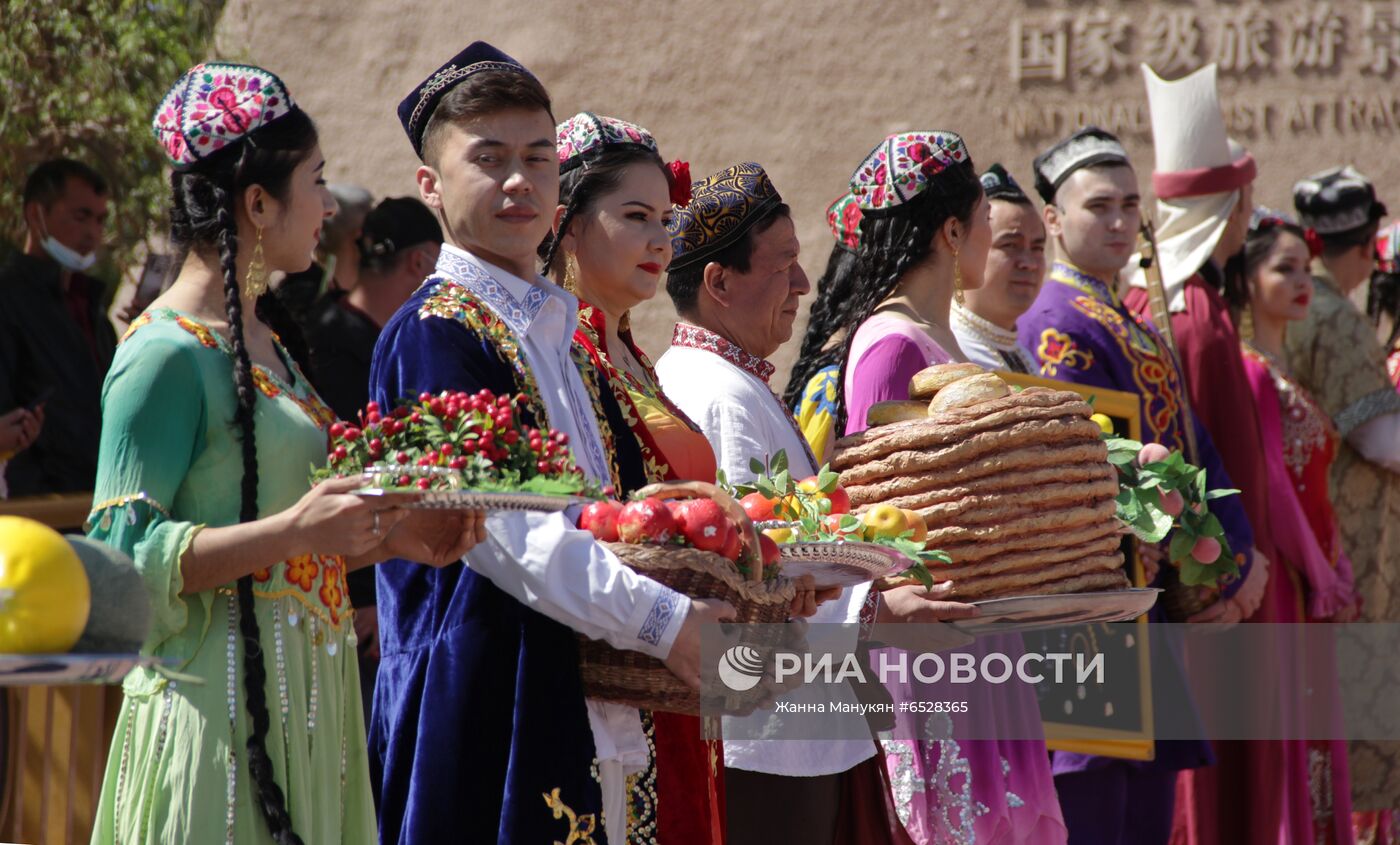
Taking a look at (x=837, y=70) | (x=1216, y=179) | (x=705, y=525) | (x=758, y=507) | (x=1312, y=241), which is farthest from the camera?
(x=837, y=70)

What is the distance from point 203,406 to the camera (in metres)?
3.08

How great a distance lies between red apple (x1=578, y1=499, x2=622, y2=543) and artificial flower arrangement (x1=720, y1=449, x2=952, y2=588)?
0.25m

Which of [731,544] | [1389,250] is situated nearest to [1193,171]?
[1389,250]

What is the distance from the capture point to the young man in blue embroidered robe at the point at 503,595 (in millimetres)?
3055

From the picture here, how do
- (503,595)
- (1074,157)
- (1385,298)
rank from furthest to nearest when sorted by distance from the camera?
(1385,298) → (1074,157) → (503,595)

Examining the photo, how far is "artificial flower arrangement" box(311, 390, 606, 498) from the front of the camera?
274 cm

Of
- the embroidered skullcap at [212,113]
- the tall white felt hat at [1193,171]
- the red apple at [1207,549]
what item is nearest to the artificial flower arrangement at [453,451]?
the embroidered skullcap at [212,113]

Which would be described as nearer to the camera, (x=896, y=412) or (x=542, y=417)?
(x=542, y=417)

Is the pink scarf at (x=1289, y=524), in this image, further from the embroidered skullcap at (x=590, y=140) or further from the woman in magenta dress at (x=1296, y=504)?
the embroidered skullcap at (x=590, y=140)

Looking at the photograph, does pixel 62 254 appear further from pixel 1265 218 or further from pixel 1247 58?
pixel 1247 58

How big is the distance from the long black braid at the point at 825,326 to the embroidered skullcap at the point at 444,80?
1.56m

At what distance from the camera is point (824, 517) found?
11.3ft

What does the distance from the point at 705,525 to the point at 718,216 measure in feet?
5.32

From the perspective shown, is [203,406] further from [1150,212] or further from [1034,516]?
[1150,212]
